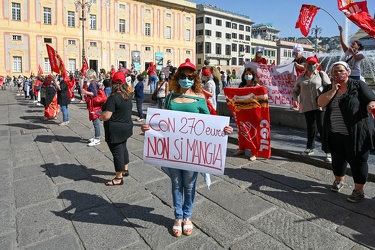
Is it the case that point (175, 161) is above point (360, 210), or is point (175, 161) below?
above

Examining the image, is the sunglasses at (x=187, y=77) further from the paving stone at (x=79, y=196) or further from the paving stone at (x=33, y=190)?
the paving stone at (x=33, y=190)

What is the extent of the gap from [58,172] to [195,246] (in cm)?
310

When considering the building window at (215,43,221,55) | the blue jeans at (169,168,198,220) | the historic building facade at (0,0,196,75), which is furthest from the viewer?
the building window at (215,43,221,55)

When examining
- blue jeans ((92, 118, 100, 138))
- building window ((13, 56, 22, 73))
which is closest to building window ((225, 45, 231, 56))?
building window ((13, 56, 22, 73))

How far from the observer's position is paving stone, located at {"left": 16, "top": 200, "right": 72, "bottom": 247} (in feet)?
9.57

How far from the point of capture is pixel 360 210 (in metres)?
3.32

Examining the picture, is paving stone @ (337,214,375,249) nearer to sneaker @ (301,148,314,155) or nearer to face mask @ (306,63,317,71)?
sneaker @ (301,148,314,155)

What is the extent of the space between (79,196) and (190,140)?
6.24ft

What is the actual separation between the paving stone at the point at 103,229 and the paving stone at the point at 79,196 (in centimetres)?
15

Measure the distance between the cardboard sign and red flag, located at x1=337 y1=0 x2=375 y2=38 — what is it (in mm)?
2902

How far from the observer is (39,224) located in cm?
316

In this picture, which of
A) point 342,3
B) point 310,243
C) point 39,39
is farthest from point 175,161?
point 39,39

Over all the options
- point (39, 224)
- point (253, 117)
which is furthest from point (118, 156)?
Answer: point (253, 117)

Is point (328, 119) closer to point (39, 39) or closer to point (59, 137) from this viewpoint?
point (59, 137)
